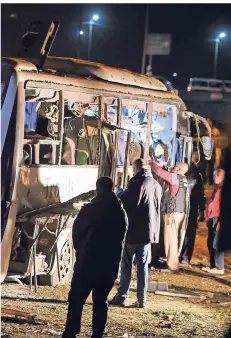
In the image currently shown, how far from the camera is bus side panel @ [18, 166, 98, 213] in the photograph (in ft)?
27.3

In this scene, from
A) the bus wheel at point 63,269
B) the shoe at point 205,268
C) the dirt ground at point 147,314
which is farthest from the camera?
the shoe at point 205,268

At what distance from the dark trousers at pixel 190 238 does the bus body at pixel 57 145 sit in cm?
143

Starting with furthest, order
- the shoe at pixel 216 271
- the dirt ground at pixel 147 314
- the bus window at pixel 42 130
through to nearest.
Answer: the shoe at pixel 216 271 → the bus window at pixel 42 130 → the dirt ground at pixel 147 314

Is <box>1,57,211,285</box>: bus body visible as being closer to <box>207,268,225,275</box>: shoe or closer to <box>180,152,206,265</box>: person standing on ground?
<box>180,152,206,265</box>: person standing on ground

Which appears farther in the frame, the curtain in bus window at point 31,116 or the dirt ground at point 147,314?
the curtain in bus window at point 31,116

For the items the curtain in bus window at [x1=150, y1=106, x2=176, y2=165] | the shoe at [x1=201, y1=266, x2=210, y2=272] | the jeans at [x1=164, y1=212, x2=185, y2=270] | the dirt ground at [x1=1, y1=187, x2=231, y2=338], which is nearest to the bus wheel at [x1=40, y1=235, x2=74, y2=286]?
the dirt ground at [x1=1, y1=187, x2=231, y2=338]

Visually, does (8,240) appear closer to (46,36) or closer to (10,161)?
(10,161)

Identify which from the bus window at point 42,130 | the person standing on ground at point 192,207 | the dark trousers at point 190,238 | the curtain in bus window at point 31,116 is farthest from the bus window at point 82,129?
the dark trousers at point 190,238

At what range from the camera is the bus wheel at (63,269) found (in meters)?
9.31

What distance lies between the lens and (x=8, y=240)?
789 cm

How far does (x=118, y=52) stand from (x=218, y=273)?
49901mm

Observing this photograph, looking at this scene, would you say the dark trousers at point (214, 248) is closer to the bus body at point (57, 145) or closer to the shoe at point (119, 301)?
the bus body at point (57, 145)

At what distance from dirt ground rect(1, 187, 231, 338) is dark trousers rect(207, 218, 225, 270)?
1.00m

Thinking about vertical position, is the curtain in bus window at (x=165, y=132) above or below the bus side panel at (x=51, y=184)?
above
